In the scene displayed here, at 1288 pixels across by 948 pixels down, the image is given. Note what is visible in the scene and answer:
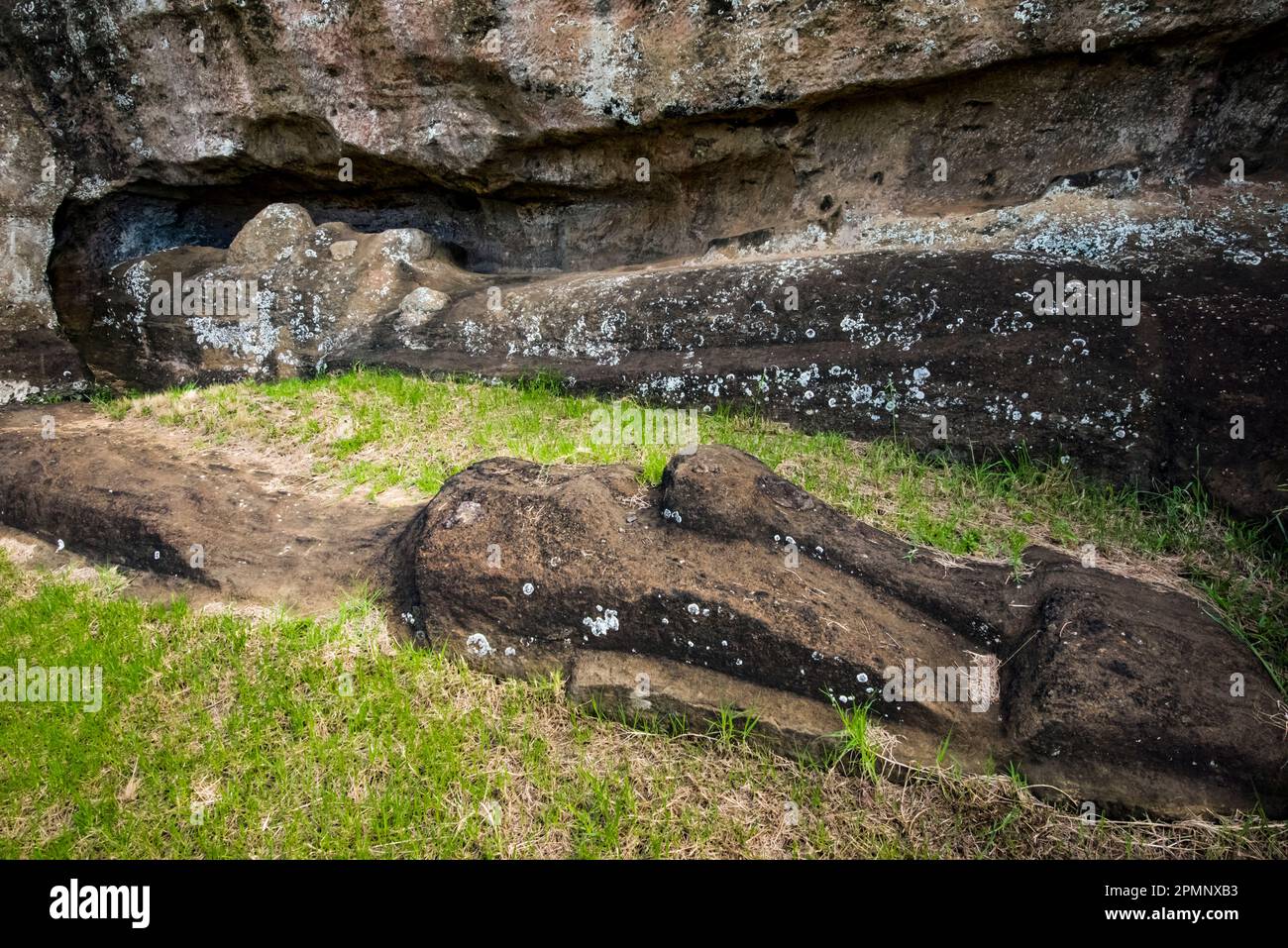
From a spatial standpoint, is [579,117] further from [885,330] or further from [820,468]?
[820,468]

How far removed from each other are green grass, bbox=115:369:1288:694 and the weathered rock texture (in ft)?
1.06

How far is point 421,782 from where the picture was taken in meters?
2.76

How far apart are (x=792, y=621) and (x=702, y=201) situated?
470cm

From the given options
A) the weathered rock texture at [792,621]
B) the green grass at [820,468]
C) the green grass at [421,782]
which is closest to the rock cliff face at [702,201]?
the green grass at [820,468]

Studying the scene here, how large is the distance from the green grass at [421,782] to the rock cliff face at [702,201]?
89.7 inches

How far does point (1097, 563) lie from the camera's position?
11.4 ft

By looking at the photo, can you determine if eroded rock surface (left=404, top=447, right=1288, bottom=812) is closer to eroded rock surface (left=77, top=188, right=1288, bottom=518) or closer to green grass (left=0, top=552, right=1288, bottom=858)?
green grass (left=0, top=552, right=1288, bottom=858)

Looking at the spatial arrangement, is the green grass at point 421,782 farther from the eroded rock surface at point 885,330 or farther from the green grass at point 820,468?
the eroded rock surface at point 885,330

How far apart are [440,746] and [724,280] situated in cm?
363

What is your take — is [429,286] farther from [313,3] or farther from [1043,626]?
[1043,626]

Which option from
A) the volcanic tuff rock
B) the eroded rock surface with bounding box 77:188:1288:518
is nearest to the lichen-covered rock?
the eroded rock surface with bounding box 77:188:1288:518

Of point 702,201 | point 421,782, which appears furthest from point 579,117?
point 421,782

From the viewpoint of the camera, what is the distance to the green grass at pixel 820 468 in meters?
3.47

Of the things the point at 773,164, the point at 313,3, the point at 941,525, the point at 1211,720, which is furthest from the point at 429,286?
the point at 1211,720
